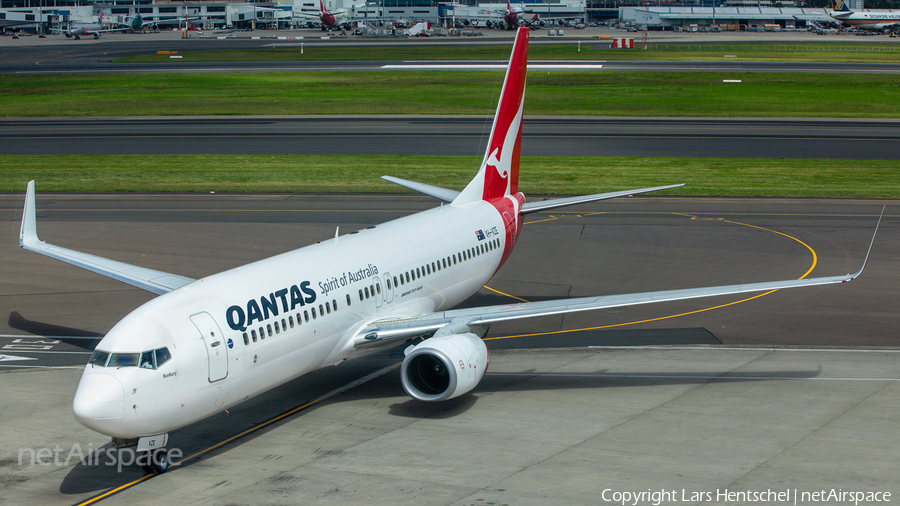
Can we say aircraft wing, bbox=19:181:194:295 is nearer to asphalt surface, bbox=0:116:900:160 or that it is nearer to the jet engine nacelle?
the jet engine nacelle

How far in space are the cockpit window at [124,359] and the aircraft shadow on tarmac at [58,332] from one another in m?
11.4


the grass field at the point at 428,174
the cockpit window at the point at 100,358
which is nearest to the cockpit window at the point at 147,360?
the cockpit window at the point at 100,358

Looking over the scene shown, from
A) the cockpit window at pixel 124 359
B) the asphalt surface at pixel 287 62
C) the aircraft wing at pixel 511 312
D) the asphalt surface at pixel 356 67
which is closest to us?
the cockpit window at pixel 124 359

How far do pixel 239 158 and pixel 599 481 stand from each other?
166ft

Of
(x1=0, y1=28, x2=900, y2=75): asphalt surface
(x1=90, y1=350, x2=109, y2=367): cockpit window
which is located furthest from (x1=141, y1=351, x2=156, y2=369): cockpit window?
(x1=0, y1=28, x2=900, y2=75): asphalt surface

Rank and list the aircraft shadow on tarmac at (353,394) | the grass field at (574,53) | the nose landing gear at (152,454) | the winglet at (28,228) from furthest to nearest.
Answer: the grass field at (574,53) → the winglet at (28,228) → the aircraft shadow on tarmac at (353,394) → the nose landing gear at (152,454)

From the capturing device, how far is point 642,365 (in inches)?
1035

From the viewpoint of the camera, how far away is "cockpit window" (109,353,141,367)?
17.6m

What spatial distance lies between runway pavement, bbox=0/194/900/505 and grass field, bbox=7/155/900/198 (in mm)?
10533

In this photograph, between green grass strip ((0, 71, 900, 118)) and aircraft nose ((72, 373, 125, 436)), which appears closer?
aircraft nose ((72, 373, 125, 436))

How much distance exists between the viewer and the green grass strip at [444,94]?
8712 centimetres

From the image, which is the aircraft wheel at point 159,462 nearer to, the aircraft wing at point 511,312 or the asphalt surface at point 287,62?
the aircraft wing at point 511,312

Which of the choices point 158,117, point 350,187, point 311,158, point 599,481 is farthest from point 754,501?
point 158,117

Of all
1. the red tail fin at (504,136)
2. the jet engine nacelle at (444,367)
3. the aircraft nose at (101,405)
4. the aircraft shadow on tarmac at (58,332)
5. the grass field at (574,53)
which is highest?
the grass field at (574,53)
